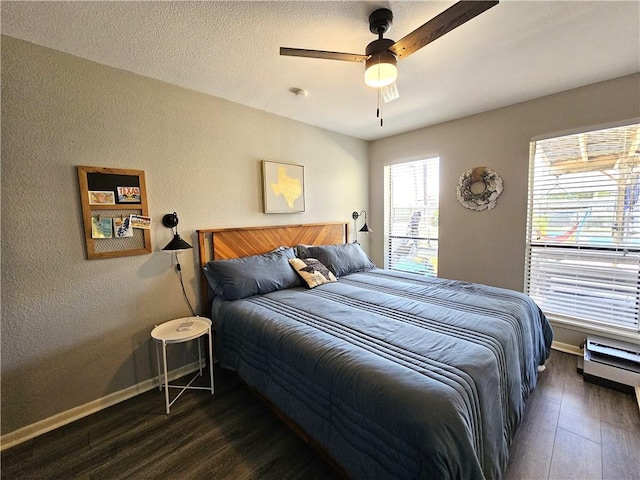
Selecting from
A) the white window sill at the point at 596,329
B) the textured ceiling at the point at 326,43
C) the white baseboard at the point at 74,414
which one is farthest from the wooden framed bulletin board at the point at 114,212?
the white window sill at the point at 596,329

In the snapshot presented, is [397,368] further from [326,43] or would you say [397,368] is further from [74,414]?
[74,414]

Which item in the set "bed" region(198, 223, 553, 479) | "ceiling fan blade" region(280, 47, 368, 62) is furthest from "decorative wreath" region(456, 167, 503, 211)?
"ceiling fan blade" region(280, 47, 368, 62)

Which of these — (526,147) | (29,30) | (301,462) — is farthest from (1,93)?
(526,147)

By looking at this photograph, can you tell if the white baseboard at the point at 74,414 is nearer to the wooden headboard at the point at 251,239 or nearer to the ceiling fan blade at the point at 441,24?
the wooden headboard at the point at 251,239

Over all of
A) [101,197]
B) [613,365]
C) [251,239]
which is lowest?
[613,365]

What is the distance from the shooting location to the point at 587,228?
251 centimetres

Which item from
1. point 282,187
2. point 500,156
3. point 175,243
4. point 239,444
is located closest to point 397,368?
point 239,444

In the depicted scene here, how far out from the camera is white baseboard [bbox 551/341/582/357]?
256 centimetres

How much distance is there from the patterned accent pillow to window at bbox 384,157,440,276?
64.0 inches

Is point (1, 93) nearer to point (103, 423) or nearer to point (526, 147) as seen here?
point (103, 423)

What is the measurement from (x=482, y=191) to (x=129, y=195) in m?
3.47

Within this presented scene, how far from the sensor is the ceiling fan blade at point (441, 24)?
1.14 m

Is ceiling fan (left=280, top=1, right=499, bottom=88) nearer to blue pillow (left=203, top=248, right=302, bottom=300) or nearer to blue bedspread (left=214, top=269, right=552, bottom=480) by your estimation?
blue bedspread (left=214, top=269, right=552, bottom=480)

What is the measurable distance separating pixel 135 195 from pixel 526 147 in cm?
368
